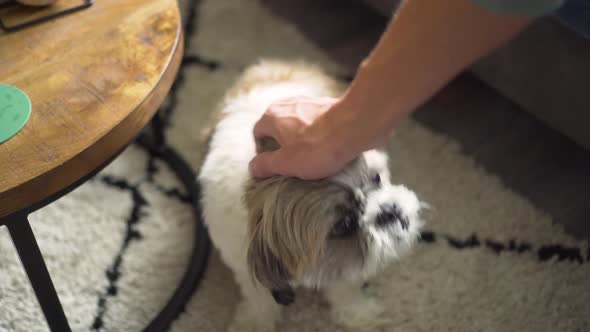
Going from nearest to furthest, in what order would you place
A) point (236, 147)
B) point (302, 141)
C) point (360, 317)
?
point (302, 141), point (236, 147), point (360, 317)

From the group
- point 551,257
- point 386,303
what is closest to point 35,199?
point 386,303

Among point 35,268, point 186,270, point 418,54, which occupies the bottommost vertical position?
point 186,270

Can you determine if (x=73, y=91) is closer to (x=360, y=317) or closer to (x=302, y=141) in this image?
(x=302, y=141)

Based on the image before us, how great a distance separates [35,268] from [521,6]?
0.83 meters

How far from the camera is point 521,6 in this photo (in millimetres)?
568

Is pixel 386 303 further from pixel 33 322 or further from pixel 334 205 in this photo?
pixel 33 322

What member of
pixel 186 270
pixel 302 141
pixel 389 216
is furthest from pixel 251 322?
pixel 302 141

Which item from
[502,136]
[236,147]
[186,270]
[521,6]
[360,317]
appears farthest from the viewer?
[502,136]

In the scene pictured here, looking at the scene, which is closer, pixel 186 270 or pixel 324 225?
pixel 324 225

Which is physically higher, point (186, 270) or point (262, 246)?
point (262, 246)

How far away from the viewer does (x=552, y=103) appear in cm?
136

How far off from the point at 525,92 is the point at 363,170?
0.71 metres

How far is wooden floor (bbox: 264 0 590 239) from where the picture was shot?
1447 millimetres

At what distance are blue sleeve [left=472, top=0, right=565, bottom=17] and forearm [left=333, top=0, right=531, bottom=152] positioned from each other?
0.04 ft
